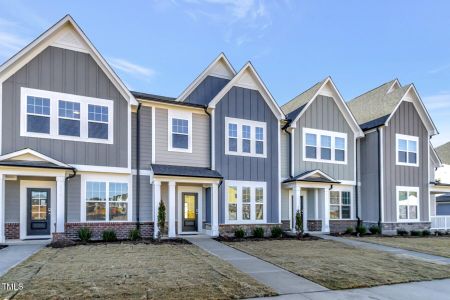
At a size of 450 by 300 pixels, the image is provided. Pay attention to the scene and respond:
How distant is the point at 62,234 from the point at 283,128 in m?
11.8

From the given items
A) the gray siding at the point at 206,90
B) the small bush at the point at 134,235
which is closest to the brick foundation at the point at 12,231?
the small bush at the point at 134,235

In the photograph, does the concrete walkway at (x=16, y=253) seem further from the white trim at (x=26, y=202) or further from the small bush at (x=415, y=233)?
the small bush at (x=415, y=233)

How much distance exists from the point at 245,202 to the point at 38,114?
9908 mm

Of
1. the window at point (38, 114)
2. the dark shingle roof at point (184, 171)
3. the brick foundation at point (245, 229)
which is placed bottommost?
the brick foundation at point (245, 229)

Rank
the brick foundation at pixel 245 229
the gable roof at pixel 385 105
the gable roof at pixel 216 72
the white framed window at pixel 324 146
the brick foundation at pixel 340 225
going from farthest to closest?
the gable roof at pixel 385 105
the brick foundation at pixel 340 225
the white framed window at pixel 324 146
the gable roof at pixel 216 72
the brick foundation at pixel 245 229

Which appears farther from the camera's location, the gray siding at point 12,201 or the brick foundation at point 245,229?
the brick foundation at point 245,229

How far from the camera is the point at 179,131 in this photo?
17.1 metres

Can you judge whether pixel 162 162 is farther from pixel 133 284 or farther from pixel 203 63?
pixel 133 284

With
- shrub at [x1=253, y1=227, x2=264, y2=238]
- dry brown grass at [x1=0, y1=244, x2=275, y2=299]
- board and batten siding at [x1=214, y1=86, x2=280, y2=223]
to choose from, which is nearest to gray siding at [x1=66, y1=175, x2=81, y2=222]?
dry brown grass at [x1=0, y1=244, x2=275, y2=299]

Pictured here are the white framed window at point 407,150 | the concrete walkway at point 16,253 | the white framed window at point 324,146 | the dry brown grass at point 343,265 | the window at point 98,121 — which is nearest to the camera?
the dry brown grass at point 343,265

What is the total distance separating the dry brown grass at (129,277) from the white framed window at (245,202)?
6184 mm

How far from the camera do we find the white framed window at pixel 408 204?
21688 mm

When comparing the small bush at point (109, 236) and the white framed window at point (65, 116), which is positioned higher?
the white framed window at point (65, 116)

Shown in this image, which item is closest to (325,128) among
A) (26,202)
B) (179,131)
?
(179,131)
